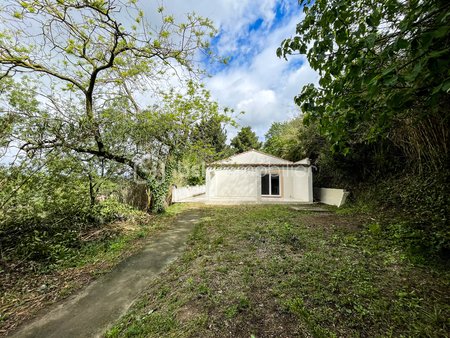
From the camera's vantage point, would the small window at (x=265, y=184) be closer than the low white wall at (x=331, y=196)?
No

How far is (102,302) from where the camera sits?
3150 mm

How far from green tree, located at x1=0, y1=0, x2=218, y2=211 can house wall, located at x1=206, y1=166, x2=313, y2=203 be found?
7715 millimetres

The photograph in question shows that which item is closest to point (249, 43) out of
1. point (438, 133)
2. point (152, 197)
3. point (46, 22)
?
point (46, 22)

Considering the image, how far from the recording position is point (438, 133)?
5.29 meters

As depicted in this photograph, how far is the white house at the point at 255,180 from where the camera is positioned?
13898 mm

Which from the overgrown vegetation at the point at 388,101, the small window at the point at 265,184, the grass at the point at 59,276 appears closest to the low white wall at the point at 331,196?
the overgrown vegetation at the point at 388,101

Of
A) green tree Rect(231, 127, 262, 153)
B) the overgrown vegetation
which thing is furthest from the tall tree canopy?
green tree Rect(231, 127, 262, 153)

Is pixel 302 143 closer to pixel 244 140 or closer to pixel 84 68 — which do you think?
pixel 84 68

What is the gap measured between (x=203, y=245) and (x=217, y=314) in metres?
2.81

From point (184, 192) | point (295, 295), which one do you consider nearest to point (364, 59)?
point (295, 295)

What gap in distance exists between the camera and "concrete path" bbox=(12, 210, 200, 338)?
2596 millimetres

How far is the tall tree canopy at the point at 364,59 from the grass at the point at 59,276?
519 centimetres

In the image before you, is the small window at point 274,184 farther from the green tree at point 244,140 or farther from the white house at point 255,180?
the green tree at point 244,140

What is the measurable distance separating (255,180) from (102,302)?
1222 centimetres
